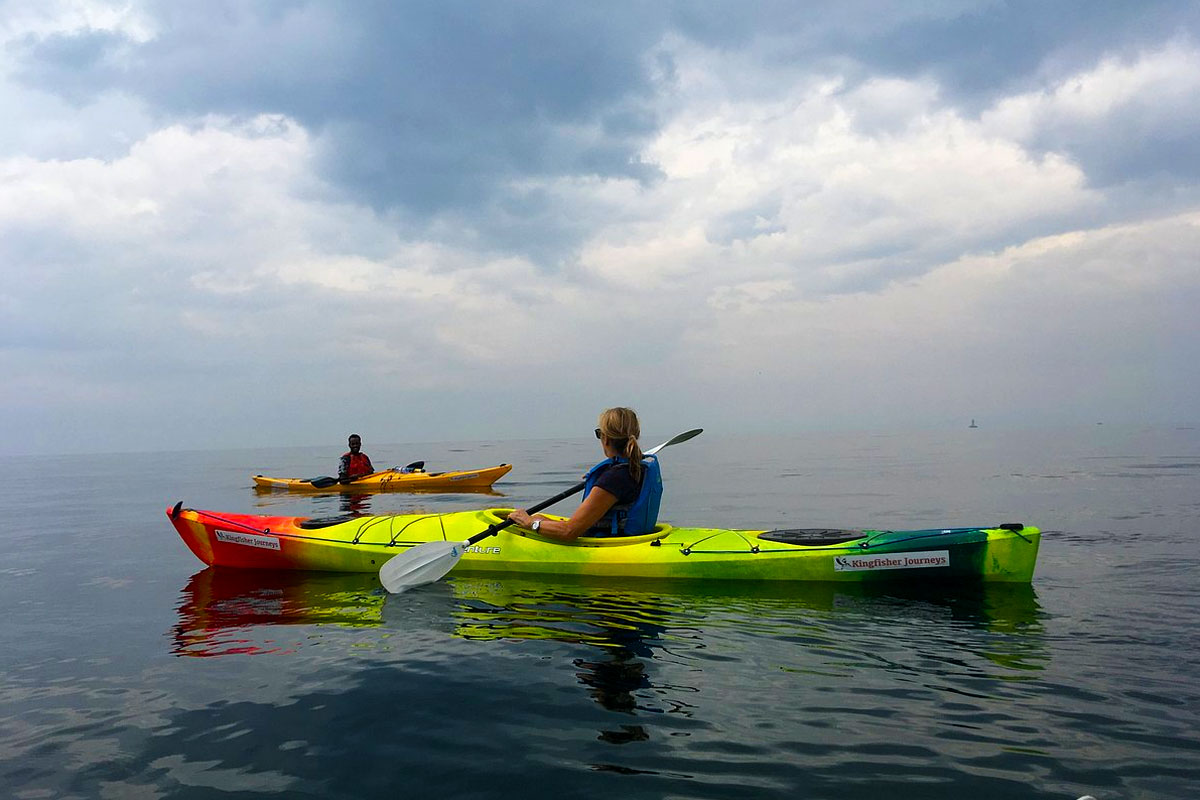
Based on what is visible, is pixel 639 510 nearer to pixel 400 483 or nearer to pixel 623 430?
pixel 623 430

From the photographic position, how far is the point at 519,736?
3670 mm

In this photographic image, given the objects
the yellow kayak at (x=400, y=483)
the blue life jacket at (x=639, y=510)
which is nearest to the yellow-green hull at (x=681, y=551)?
the blue life jacket at (x=639, y=510)

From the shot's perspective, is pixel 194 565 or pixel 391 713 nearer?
pixel 391 713

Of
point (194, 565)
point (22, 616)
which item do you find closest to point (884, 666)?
point (22, 616)

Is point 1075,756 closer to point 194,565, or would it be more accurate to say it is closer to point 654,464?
point 654,464

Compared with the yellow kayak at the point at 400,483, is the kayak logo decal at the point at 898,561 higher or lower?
lower

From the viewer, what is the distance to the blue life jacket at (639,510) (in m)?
7.20

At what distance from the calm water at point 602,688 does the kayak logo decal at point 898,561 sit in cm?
25

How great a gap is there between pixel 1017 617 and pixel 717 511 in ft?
31.1

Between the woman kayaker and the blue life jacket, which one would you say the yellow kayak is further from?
the blue life jacket

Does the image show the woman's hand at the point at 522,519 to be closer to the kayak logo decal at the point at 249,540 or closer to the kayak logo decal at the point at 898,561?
the kayak logo decal at the point at 249,540

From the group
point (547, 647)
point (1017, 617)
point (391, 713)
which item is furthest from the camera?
point (1017, 617)

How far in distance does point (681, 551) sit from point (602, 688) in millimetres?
3008

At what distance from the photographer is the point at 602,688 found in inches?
170
